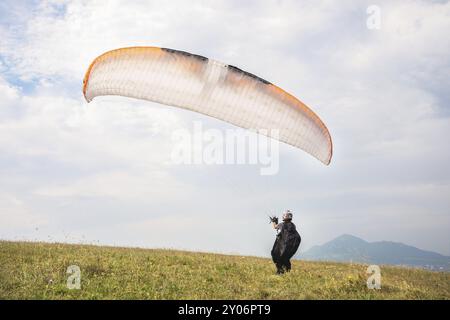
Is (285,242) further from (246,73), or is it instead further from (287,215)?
(246,73)

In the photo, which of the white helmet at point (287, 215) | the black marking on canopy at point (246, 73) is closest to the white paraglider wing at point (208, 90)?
the black marking on canopy at point (246, 73)

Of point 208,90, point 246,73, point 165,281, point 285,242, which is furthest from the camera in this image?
point 285,242

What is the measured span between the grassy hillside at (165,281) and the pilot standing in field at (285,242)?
0.53 metres

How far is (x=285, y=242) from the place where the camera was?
15734 mm

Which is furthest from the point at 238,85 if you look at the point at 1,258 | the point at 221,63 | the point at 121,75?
the point at 1,258

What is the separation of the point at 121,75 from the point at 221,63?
2.91m

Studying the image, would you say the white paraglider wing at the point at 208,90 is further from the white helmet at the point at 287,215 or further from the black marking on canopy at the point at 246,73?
the white helmet at the point at 287,215

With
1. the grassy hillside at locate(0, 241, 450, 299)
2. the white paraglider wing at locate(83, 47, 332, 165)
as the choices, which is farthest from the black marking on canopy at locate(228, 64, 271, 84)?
the grassy hillside at locate(0, 241, 450, 299)

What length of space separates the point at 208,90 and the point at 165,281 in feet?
19.6

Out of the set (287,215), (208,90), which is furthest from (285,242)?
(208,90)

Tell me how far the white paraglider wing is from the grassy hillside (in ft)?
12.8

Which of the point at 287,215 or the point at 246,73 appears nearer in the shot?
the point at 246,73

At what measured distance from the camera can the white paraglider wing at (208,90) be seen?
12086mm
